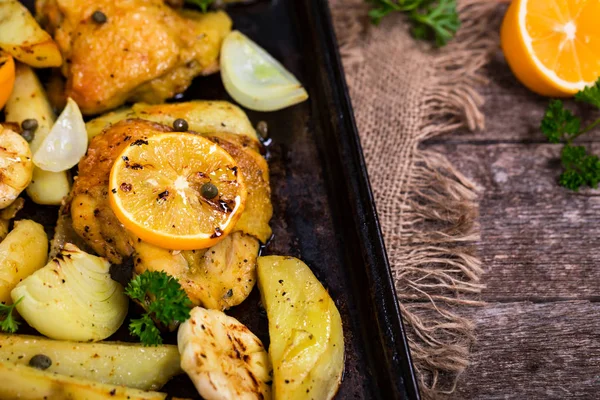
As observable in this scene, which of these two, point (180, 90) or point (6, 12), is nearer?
point (6, 12)

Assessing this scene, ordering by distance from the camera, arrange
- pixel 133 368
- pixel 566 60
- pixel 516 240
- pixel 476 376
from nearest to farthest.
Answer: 1. pixel 133 368
2. pixel 476 376
3. pixel 516 240
4. pixel 566 60

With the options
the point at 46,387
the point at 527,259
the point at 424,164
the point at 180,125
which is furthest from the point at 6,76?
the point at 527,259

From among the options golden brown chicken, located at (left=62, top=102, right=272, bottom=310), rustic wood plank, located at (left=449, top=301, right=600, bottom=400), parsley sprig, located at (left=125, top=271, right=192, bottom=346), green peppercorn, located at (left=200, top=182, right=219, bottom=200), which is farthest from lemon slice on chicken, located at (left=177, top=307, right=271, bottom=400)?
rustic wood plank, located at (left=449, top=301, right=600, bottom=400)

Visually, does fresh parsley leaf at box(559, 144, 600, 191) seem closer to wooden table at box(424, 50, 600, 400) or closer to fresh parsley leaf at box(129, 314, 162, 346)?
wooden table at box(424, 50, 600, 400)

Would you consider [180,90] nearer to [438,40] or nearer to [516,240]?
[438,40]

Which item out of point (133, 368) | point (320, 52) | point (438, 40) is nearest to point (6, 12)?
point (320, 52)

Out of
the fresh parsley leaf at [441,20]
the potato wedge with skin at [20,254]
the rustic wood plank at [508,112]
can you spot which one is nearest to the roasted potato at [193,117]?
the potato wedge with skin at [20,254]
